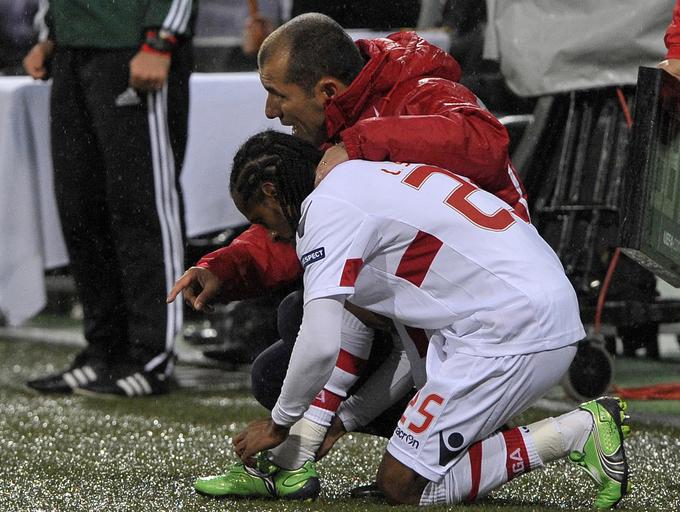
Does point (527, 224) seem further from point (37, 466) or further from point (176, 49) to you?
point (176, 49)

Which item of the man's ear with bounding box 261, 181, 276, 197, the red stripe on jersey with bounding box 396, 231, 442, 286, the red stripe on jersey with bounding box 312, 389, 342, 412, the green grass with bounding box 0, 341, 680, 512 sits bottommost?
the green grass with bounding box 0, 341, 680, 512

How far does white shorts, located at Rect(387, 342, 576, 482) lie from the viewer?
2367 millimetres

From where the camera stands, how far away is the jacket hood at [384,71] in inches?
99.9

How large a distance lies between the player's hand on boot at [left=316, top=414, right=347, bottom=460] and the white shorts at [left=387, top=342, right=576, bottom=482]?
0.75ft

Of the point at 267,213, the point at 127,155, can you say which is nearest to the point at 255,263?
the point at 267,213

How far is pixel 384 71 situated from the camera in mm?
2566

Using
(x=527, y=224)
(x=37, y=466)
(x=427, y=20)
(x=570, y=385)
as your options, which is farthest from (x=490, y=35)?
(x=37, y=466)

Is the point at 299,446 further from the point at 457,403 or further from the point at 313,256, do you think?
the point at 313,256

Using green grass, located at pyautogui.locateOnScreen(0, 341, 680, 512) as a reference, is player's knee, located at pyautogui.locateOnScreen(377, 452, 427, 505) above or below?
above

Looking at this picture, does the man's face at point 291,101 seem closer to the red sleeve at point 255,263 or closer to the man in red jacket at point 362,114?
the man in red jacket at point 362,114

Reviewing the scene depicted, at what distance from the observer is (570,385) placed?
3822mm

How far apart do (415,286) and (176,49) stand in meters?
2.00

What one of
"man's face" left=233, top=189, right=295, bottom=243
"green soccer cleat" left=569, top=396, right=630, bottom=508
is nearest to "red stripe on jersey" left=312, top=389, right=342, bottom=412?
"man's face" left=233, top=189, right=295, bottom=243

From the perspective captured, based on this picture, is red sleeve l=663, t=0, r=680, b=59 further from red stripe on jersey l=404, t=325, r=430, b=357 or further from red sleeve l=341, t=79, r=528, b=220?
red stripe on jersey l=404, t=325, r=430, b=357
